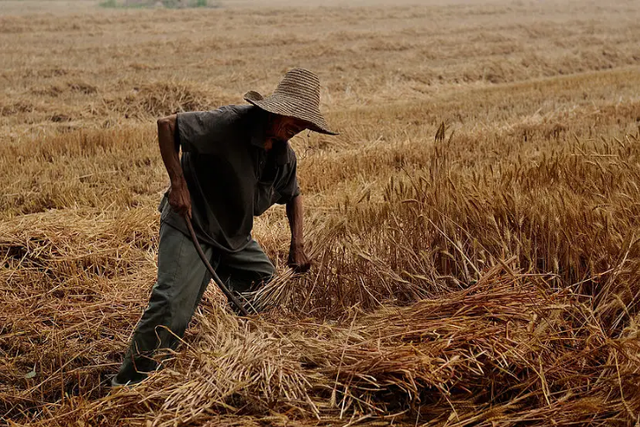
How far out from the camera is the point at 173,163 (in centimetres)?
268

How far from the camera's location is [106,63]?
43.5 feet

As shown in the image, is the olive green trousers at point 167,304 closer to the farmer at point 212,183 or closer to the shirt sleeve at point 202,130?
the farmer at point 212,183

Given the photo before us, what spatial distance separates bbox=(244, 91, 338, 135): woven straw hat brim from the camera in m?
2.58

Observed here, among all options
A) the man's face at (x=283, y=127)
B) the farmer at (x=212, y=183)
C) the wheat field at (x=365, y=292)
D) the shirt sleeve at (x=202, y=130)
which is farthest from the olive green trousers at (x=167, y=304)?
the man's face at (x=283, y=127)

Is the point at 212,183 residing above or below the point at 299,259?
above

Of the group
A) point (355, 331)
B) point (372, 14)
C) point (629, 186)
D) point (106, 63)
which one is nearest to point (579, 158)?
point (629, 186)

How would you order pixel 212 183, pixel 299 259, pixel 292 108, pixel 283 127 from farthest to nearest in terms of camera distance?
1. pixel 299 259
2. pixel 212 183
3. pixel 283 127
4. pixel 292 108

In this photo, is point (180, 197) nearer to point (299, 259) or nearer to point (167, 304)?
point (167, 304)

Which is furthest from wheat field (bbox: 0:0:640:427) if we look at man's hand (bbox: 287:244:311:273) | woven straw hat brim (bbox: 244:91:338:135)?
woven straw hat brim (bbox: 244:91:338:135)

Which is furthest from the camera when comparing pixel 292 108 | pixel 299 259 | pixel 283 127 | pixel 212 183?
pixel 299 259

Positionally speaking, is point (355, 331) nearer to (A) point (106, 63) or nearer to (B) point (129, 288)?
(B) point (129, 288)

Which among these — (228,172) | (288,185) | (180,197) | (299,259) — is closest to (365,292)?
(299,259)

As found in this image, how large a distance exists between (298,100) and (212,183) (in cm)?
52

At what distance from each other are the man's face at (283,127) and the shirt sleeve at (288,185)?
227mm
